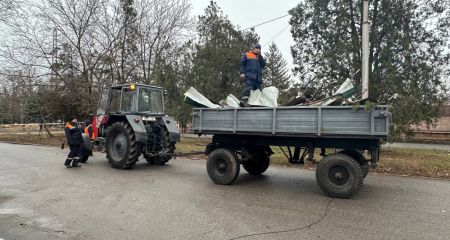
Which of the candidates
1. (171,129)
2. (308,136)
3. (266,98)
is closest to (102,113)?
(171,129)

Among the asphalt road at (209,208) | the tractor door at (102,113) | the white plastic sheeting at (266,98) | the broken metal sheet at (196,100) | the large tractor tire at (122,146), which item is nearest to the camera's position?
the asphalt road at (209,208)

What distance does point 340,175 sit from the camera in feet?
20.5

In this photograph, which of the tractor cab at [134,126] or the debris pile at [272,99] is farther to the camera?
the tractor cab at [134,126]

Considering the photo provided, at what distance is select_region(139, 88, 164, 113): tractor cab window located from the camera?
34.8 ft

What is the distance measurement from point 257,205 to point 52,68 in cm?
1887

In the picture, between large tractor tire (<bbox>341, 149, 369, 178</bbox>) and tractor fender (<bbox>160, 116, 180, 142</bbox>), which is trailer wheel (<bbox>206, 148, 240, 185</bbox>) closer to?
large tractor tire (<bbox>341, 149, 369, 178</bbox>)

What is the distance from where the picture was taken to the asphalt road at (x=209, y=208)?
14.9 ft

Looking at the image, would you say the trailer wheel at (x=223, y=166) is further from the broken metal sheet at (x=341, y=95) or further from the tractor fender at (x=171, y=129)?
the tractor fender at (x=171, y=129)

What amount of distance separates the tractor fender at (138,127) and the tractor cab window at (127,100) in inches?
19.8

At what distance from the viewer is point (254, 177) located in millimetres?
8633

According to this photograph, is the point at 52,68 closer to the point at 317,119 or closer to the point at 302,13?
the point at 302,13

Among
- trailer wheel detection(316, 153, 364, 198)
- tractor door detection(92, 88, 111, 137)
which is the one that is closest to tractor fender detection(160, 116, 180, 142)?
tractor door detection(92, 88, 111, 137)

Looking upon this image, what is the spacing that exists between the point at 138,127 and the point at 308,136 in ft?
17.4

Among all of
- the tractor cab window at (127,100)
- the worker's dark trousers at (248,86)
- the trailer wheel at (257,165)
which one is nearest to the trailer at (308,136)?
the trailer wheel at (257,165)
